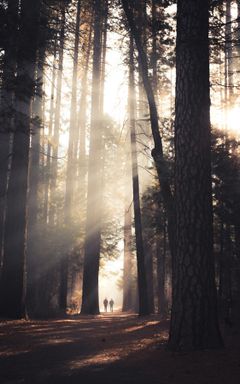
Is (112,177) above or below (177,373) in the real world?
above

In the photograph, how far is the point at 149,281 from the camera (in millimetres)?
23469

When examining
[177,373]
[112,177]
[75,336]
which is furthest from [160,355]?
[112,177]

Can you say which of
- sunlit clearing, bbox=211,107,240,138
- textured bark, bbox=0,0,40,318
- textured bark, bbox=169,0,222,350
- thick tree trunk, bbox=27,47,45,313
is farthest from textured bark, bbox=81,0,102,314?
textured bark, bbox=169,0,222,350

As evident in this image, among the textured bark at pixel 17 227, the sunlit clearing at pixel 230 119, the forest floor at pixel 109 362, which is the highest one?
the sunlit clearing at pixel 230 119

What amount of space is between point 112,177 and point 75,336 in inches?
829

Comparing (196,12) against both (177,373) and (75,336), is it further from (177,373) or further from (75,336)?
(75,336)

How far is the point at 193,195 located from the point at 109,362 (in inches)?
114

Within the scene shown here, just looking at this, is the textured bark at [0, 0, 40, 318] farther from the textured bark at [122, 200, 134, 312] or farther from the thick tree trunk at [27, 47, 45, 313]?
the textured bark at [122, 200, 134, 312]

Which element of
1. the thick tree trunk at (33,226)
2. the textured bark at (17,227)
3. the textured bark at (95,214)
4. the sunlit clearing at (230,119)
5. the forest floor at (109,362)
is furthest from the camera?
the sunlit clearing at (230,119)

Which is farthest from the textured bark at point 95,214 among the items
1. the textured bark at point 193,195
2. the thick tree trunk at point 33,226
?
the textured bark at point 193,195

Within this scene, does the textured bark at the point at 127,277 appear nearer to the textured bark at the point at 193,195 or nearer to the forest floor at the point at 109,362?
the forest floor at the point at 109,362

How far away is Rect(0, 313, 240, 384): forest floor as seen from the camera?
5.08 m

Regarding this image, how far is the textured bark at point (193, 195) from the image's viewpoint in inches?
259

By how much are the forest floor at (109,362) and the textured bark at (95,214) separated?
9924 mm
